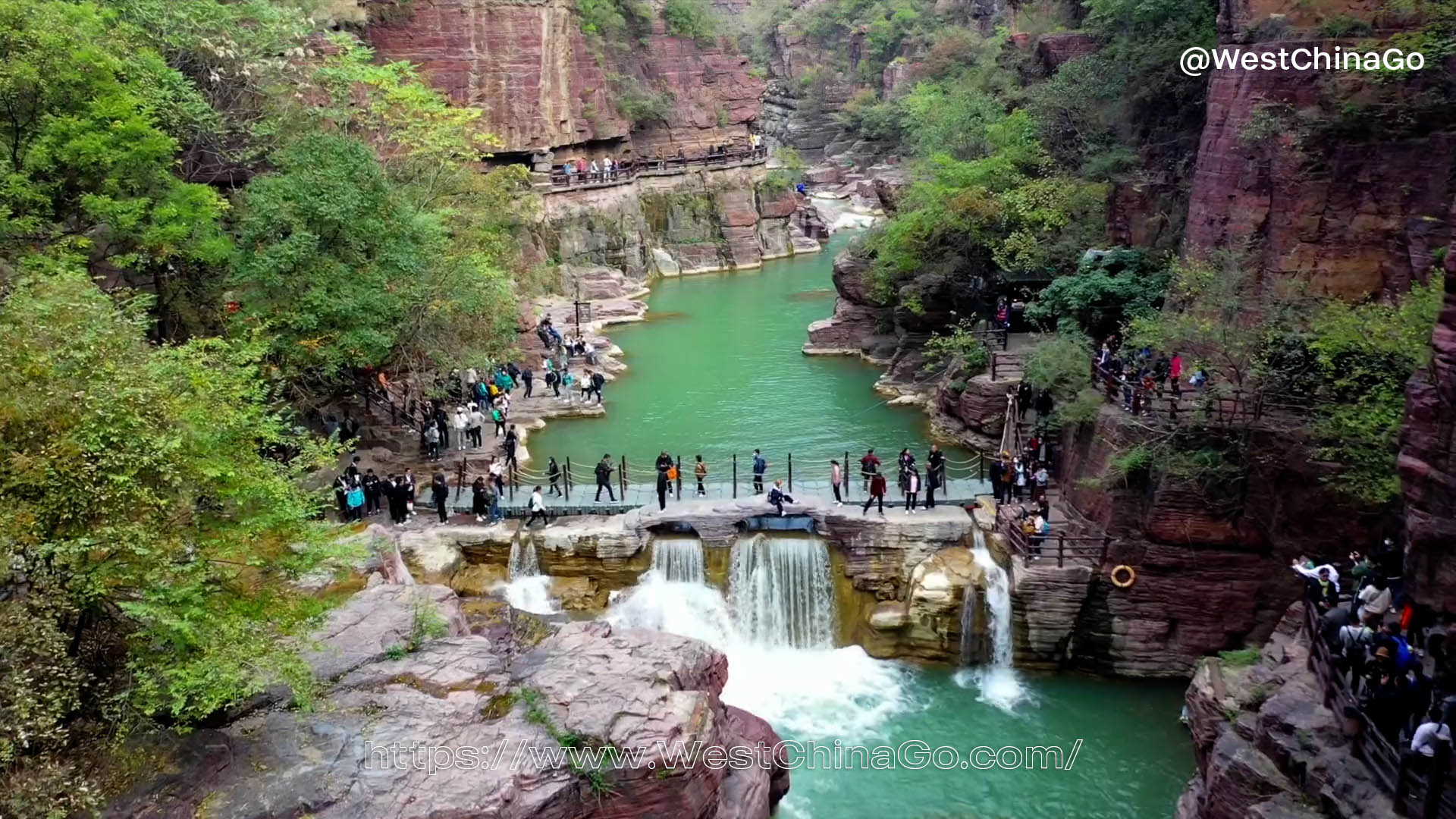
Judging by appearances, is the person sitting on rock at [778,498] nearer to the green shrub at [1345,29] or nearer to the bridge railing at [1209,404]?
the bridge railing at [1209,404]

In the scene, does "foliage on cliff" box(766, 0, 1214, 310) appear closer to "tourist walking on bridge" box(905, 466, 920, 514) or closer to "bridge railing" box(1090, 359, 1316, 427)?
"bridge railing" box(1090, 359, 1316, 427)

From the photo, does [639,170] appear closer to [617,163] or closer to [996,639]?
[617,163]

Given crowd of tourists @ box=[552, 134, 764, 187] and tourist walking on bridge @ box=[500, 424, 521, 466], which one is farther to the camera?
crowd of tourists @ box=[552, 134, 764, 187]

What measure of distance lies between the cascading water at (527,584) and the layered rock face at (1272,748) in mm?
12056

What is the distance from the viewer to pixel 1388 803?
1202 centimetres

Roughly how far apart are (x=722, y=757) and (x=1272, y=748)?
23.8 ft

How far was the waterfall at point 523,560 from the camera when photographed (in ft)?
71.6

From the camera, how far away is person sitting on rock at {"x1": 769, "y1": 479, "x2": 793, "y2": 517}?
21547mm

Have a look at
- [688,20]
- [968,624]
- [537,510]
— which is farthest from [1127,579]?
[688,20]

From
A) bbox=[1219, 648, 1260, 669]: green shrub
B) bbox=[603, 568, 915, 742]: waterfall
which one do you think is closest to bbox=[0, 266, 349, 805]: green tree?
bbox=[603, 568, 915, 742]: waterfall

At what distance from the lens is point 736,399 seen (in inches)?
1356

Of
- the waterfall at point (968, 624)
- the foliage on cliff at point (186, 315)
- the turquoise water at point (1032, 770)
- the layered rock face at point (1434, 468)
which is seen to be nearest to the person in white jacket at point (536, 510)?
the foliage on cliff at point (186, 315)

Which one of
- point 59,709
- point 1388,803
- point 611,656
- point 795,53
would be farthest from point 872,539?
point 795,53

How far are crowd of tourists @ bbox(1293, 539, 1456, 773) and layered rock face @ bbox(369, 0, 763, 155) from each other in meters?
42.7
